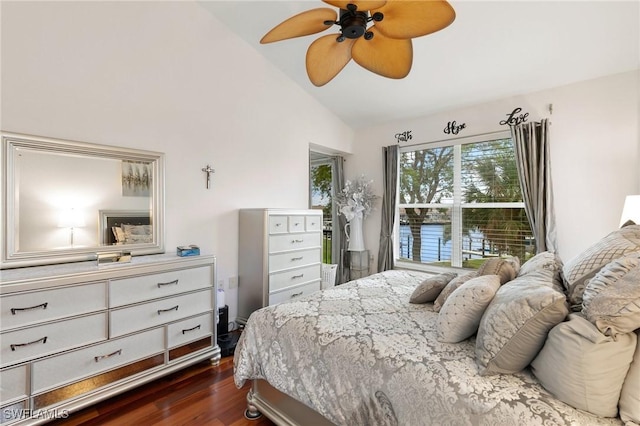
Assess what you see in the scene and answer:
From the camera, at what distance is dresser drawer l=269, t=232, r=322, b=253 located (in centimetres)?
298

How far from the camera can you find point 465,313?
1315 mm

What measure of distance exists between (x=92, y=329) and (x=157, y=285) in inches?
16.9

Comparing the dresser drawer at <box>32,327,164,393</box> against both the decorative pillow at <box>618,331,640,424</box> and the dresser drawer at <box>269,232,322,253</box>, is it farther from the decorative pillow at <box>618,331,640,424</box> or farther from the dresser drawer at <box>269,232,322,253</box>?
the decorative pillow at <box>618,331,640,424</box>

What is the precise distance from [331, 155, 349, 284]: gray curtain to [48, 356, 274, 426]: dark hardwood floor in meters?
2.50

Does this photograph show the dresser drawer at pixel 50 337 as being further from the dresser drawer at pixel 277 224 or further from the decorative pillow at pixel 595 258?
the decorative pillow at pixel 595 258

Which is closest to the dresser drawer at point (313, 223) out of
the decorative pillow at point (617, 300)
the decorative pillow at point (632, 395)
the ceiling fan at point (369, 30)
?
the ceiling fan at point (369, 30)

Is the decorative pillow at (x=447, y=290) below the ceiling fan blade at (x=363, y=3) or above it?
below

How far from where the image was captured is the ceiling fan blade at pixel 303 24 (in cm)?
158

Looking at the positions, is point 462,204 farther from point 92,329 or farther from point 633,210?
point 92,329

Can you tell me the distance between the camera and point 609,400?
0.91 m

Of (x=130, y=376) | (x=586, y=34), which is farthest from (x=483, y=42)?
(x=130, y=376)

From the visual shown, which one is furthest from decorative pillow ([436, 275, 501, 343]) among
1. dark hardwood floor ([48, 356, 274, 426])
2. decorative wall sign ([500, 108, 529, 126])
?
decorative wall sign ([500, 108, 529, 126])

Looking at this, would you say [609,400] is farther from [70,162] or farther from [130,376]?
[70,162]

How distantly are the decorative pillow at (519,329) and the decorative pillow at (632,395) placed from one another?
0.20 meters
